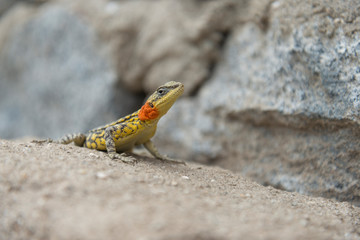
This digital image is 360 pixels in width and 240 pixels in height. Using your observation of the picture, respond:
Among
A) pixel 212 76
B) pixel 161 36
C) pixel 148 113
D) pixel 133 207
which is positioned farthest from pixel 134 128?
pixel 161 36

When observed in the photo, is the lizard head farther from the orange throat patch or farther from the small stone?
the small stone

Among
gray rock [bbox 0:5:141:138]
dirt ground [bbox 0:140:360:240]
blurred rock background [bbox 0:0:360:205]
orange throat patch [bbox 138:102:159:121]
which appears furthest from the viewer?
gray rock [bbox 0:5:141:138]

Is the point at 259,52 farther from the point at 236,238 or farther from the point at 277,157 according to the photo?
the point at 236,238

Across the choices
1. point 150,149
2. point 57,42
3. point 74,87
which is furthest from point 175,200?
point 57,42

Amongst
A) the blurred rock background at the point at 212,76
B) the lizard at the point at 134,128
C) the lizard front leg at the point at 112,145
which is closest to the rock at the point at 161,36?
the blurred rock background at the point at 212,76

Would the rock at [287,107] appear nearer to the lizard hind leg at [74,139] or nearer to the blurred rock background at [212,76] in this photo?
the blurred rock background at [212,76]

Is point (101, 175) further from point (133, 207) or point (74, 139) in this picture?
point (74, 139)

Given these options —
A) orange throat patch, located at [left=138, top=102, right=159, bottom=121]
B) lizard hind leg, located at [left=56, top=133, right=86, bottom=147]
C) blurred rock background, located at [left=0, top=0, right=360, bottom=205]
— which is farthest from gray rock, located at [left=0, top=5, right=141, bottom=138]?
orange throat patch, located at [left=138, top=102, right=159, bottom=121]

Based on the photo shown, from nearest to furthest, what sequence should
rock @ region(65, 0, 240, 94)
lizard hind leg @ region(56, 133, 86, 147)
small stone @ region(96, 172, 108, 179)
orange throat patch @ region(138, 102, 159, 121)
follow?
small stone @ region(96, 172, 108, 179) < orange throat patch @ region(138, 102, 159, 121) < lizard hind leg @ region(56, 133, 86, 147) < rock @ region(65, 0, 240, 94)
